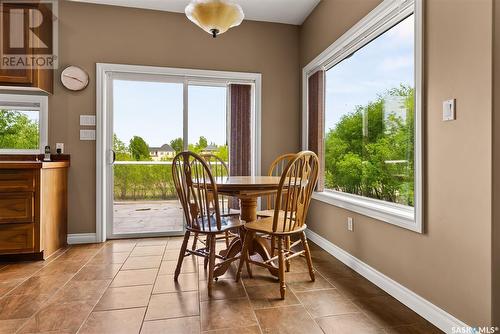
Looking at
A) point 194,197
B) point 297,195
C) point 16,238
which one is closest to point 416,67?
point 297,195

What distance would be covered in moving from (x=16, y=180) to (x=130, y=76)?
1621mm

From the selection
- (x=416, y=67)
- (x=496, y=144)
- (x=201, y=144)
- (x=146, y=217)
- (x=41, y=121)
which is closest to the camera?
(x=496, y=144)

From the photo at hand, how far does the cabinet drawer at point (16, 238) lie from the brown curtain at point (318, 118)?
2874 millimetres

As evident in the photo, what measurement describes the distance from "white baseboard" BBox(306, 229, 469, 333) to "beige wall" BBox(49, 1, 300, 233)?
5.47ft

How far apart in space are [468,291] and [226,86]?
3.17 meters

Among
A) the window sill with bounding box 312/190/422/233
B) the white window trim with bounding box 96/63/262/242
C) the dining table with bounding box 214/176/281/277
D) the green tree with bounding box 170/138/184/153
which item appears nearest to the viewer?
the window sill with bounding box 312/190/422/233

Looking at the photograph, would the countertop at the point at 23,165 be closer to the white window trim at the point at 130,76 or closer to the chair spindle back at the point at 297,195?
the white window trim at the point at 130,76

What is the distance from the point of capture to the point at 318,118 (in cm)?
338

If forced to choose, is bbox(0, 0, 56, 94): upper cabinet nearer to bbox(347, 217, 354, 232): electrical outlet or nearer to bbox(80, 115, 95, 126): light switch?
bbox(80, 115, 95, 126): light switch

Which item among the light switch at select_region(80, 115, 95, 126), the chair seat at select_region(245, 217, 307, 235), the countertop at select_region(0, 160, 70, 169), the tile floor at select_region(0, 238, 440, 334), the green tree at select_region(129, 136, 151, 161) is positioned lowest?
the tile floor at select_region(0, 238, 440, 334)

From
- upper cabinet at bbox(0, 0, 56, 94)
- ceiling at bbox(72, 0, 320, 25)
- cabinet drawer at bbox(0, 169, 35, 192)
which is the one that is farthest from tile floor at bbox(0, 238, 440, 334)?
ceiling at bbox(72, 0, 320, 25)

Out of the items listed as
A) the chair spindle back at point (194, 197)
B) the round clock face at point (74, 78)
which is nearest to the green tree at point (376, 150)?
the chair spindle back at point (194, 197)

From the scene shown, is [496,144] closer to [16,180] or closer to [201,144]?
[201,144]

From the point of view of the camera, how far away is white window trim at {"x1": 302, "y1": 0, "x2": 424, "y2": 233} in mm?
1800
